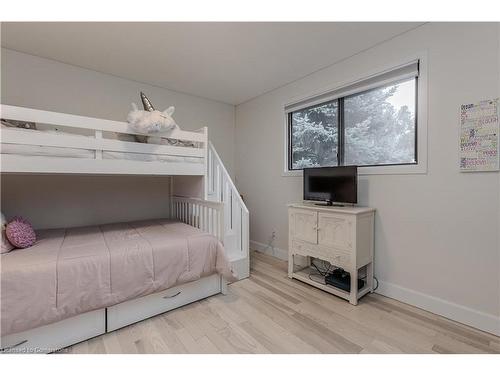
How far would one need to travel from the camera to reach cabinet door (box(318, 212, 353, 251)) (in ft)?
6.61

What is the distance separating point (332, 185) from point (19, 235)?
2626 millimetres

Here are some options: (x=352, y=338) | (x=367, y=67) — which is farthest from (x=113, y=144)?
(x=367, y=67)

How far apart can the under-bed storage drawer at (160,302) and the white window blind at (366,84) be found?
2.24m

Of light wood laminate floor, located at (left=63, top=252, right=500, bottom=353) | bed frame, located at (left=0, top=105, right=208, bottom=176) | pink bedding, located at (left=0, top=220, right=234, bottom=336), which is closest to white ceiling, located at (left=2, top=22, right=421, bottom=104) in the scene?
bed frame, located at (left=0, top=105, right=208, bottom=176)

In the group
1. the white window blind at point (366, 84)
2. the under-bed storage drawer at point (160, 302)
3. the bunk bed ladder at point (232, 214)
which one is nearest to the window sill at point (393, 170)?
the white window blind at point (366, 84)

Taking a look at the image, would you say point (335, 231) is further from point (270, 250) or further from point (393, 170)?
point (270, 250)

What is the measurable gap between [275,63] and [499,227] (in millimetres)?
2380

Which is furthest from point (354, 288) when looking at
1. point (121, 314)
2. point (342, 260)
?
point (121, 314)

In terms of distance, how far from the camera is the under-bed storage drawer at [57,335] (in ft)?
4.35

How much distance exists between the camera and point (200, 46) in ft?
7.18

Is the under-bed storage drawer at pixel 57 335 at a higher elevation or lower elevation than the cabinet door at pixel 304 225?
lower

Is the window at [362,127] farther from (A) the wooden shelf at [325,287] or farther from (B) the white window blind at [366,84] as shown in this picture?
(A) the wooden shelf at [325,287]

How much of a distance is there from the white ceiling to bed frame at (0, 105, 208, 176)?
83 centimetres
